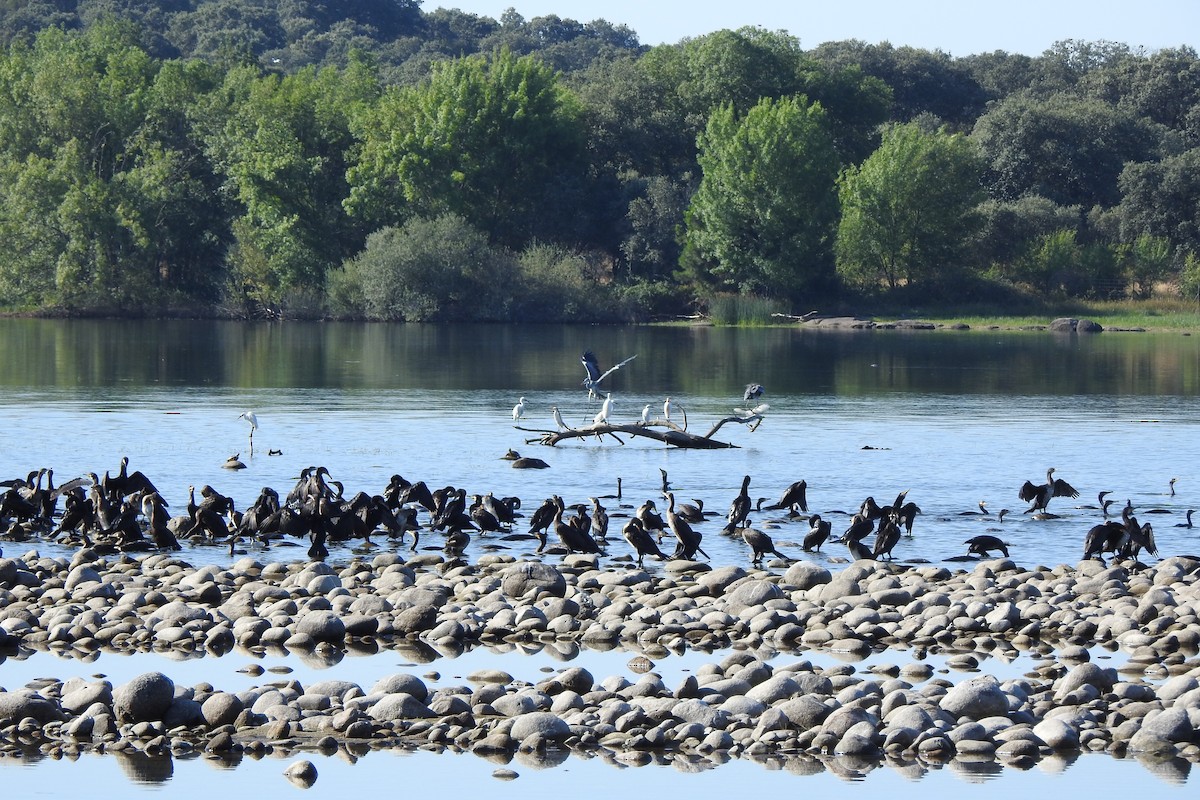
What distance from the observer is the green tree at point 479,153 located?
10644cm

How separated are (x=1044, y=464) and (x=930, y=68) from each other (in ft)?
353

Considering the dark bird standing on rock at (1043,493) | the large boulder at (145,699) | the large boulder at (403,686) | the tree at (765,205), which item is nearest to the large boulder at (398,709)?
the large boulder at (403,686)

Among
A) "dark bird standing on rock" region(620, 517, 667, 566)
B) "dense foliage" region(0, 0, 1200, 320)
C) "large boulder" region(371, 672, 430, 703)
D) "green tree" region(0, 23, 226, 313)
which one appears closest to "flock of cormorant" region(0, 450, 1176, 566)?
"dark bird standing on rock" region(620, 517, 667, 566)

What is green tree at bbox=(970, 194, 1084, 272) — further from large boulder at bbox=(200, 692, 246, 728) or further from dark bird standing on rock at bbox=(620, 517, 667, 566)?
large boulder at bbox=(200, 692, 246, 728)

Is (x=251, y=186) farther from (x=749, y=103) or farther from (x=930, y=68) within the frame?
(x=930, y=68)

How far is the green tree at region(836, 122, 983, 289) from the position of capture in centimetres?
10231

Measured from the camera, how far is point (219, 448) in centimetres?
3459

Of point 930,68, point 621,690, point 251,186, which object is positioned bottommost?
point 621,690

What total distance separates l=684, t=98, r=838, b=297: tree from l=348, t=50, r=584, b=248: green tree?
9811mm

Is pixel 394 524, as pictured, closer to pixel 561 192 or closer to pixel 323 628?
pixel 323 628

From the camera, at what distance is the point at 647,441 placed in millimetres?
37188

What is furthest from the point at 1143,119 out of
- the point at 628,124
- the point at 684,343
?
the point at 684,343

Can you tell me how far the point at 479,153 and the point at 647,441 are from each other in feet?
241

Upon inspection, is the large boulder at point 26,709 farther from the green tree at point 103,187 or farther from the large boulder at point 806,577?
the green tree at point 103,187
